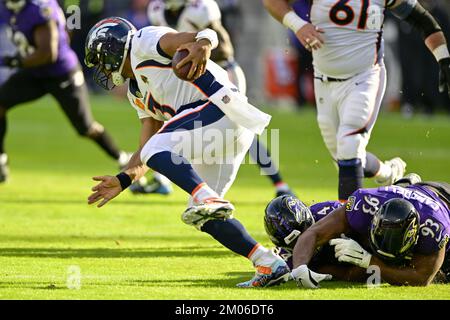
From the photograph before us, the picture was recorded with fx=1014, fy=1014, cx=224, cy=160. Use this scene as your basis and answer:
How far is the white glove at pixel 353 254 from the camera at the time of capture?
6.12 metres

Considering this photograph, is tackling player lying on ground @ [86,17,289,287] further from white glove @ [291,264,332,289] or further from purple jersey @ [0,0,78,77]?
purple jersey @ [0,0,78,77]

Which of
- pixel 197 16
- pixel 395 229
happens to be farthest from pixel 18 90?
pixel 395 229

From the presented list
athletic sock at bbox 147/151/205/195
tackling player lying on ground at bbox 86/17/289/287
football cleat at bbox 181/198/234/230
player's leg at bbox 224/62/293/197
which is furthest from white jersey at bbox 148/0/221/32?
football cleat at bbox 181/198/234/230

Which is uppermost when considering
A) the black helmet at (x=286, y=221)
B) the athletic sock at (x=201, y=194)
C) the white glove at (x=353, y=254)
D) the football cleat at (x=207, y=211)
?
the athletic sock at (x=201, y=194)

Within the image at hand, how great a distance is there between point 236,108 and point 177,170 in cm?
60

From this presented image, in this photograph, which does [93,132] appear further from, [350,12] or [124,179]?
[124,179]

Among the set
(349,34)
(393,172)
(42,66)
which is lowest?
(393,172)

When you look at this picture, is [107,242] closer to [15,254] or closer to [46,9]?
[15,254]

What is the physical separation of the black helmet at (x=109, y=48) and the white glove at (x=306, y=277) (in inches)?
66.6

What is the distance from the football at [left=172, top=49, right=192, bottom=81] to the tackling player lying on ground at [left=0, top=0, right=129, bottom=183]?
16.7 feet

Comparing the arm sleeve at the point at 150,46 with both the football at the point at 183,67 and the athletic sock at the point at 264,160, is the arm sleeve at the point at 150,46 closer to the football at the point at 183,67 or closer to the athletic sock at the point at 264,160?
the football at the point at 183,67

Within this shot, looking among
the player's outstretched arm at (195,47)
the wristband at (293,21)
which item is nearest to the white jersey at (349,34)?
the wristband at (293,21)

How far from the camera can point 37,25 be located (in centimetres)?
1100
